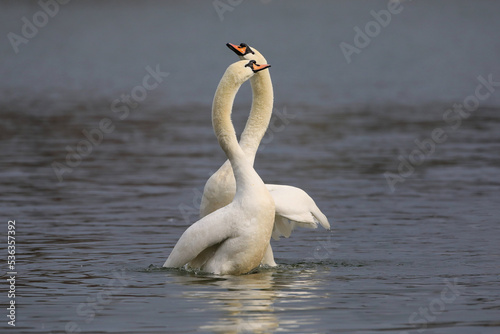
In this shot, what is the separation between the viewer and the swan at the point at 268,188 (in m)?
12.8

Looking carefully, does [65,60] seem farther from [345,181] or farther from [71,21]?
[345,181]

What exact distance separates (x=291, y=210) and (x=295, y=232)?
3554mm

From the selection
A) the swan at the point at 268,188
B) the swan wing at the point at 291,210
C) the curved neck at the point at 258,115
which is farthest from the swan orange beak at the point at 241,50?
the swan wing at the point at 291,210

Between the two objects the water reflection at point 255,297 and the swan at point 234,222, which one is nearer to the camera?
the water reflection at point 255,297

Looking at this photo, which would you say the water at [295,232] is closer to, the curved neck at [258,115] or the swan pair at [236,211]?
the swan pair at [236,211]

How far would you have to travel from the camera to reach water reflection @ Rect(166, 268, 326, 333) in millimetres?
10031

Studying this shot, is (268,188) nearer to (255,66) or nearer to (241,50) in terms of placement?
(255,66)

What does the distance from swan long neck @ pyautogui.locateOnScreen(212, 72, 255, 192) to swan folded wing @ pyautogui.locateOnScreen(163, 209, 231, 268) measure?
0.50 meters

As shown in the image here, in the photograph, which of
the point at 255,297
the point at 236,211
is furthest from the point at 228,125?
the point at 255,297

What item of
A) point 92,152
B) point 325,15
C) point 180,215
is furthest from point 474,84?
point 325,15

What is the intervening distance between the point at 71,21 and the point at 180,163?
99.0 m

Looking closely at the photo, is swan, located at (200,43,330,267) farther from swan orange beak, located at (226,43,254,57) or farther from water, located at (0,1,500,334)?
water, located at (0,1,500,334)

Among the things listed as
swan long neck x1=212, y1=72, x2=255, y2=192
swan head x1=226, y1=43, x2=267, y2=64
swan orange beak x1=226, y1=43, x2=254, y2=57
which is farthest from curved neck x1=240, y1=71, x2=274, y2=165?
swan long neck x1=212, y1=72, x2=255, y2=192

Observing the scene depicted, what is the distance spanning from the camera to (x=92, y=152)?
2659cm
